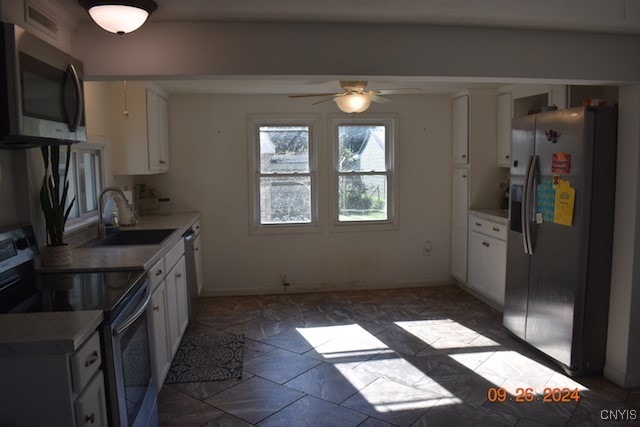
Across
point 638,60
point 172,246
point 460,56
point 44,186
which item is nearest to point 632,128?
point 638,60

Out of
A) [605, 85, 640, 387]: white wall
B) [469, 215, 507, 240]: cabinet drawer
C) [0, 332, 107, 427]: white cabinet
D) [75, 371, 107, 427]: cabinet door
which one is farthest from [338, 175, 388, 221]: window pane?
[0, 332, 107, 427]: white cabinet

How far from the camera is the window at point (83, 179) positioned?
3.44m

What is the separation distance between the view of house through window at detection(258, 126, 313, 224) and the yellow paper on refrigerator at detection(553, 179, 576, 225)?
2.79 m

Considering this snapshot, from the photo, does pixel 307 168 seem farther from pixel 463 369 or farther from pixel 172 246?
pixel 463 369

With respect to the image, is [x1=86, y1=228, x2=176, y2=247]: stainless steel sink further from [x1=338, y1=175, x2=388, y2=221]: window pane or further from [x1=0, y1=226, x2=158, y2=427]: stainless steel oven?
[x1=338, y1=175, x2=388, y2=221]: window pane

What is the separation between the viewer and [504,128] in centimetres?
494

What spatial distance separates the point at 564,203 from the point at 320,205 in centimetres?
277

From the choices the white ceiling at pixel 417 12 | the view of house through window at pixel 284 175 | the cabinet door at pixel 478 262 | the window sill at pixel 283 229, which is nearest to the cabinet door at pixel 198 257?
the window sill at pixel 283 229

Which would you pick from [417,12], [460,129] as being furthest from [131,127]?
[460,129]

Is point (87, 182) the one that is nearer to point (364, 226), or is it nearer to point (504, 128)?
point (364, 226)

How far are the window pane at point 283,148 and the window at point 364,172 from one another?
0.35m

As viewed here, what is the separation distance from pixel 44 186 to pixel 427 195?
13.3 feet

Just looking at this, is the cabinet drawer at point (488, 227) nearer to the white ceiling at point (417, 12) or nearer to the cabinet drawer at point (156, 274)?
the white ceiling at point (417, 12)

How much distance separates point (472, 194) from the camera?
5125 mm
